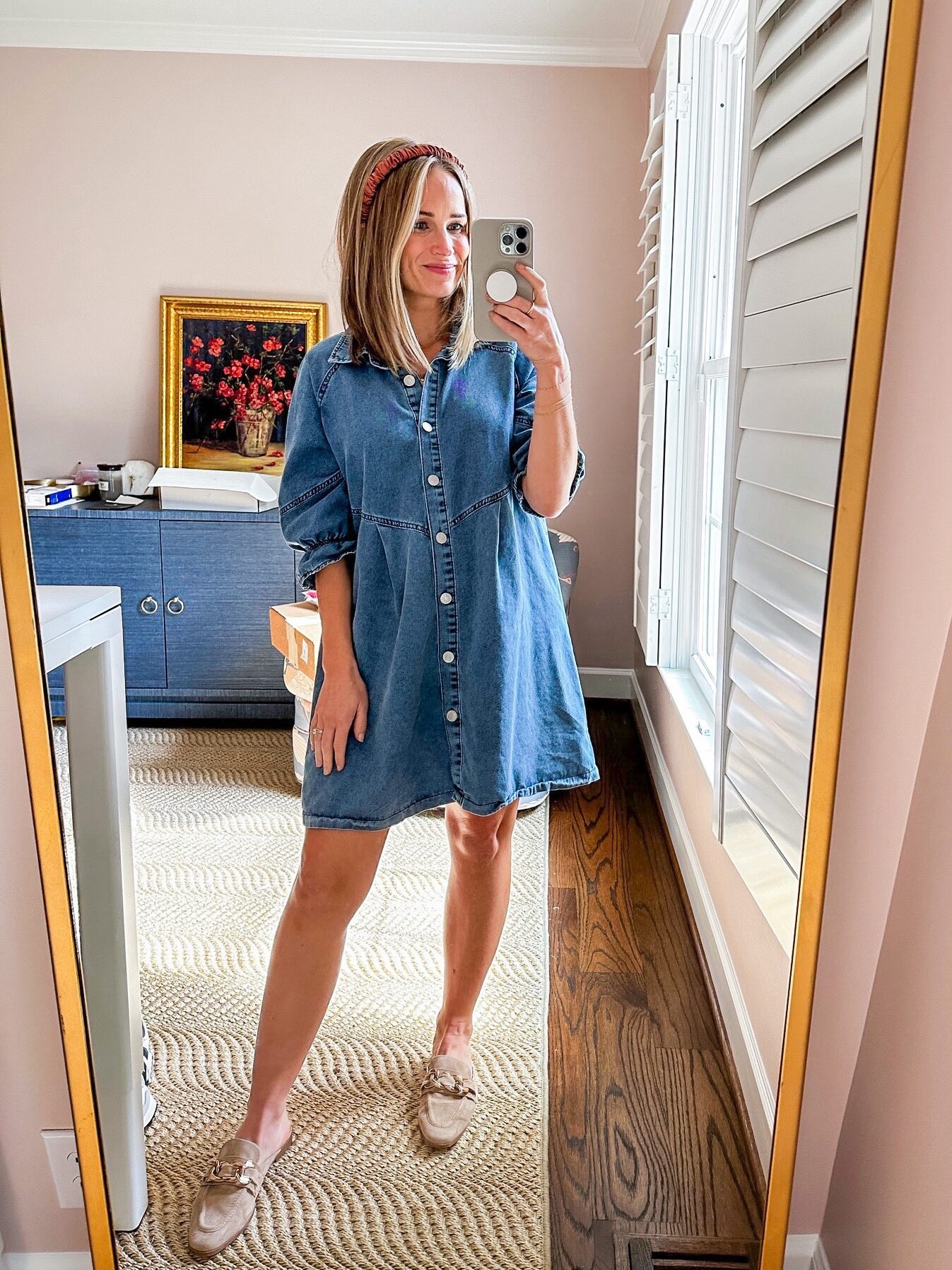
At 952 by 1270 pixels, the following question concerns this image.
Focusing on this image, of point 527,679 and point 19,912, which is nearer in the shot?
point 19,912

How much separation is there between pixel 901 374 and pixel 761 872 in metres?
0.53

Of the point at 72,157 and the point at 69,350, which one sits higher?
the point at 72,157

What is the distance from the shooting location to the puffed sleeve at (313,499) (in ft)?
3.76

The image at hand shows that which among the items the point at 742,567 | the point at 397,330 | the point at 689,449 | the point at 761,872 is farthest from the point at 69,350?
the point at 689,449

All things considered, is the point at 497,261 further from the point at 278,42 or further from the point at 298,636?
the point at 298,636

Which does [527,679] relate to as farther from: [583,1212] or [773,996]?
[583,1212]

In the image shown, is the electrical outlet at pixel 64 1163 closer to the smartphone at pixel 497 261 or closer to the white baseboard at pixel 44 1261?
the white baseboard at pixel 44 1261

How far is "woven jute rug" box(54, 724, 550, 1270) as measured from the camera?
44.9 inches

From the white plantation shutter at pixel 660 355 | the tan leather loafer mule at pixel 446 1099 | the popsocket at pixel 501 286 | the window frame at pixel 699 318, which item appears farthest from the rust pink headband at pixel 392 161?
the tan leather loafer mule at pixel 446 1099

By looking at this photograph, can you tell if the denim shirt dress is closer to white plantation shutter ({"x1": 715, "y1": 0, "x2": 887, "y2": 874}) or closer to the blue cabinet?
the blue cabinet

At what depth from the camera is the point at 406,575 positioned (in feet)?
3.69

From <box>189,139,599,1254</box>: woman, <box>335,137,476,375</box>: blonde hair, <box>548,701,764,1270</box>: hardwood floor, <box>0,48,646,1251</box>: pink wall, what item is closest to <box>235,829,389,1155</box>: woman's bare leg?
<box>189,139,599,1254</box>: woman

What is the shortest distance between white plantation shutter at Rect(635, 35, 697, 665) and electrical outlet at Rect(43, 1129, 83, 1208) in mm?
1235

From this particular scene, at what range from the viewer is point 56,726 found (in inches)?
40.9
